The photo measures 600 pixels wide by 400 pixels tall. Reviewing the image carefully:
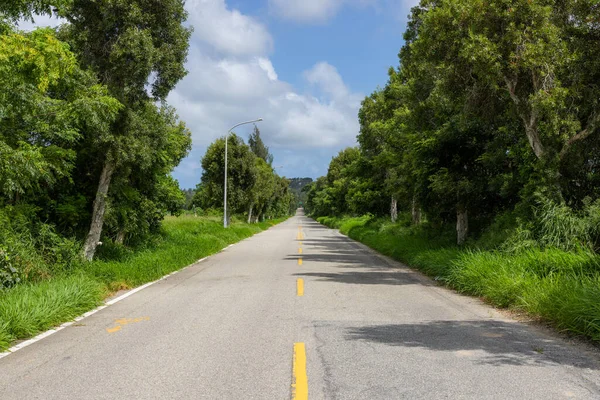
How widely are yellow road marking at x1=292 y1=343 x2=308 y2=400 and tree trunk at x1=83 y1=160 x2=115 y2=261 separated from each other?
805 centimetres

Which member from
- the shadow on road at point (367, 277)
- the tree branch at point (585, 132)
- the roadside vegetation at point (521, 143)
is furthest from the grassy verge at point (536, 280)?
the tree branch at point (585, 132)

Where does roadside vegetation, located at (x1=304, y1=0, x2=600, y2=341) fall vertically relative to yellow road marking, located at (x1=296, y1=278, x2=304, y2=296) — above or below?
above

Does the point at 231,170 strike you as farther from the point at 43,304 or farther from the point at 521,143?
the point at 43,304

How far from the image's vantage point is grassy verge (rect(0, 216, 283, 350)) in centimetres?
645

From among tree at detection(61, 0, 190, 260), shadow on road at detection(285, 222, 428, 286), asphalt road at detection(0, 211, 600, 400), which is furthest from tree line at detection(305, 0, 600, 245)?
tree at detection(61, 0, 190, 260)

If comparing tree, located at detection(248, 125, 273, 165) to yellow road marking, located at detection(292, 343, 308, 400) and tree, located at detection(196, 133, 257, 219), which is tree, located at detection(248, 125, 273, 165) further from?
yellow road marking, located at detection(292, 343, 308, 400)

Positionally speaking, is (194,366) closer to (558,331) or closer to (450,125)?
(558,331)

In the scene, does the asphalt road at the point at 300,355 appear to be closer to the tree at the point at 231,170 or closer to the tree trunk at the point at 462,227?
the tree trunk at the point at 462,227

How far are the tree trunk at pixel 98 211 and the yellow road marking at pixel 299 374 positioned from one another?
8.05m

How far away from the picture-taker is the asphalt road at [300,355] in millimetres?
4293

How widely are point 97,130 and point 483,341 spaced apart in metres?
9.05

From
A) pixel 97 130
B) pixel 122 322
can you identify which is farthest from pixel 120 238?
pixel 122 322

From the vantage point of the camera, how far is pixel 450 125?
1445cm

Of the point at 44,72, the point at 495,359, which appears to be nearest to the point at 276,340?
the point at 495,359
